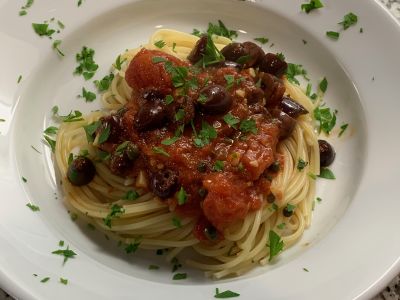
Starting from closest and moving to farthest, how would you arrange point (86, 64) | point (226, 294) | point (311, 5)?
point (226, 294) < point (311, 5) < point (86, 64)

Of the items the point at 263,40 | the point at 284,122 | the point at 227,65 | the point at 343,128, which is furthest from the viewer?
A: the point at 263,40

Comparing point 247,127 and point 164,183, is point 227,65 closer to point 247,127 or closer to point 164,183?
point 247,127

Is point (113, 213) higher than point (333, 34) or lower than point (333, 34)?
lower

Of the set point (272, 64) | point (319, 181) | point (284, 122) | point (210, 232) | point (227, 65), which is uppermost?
point (272, 64)

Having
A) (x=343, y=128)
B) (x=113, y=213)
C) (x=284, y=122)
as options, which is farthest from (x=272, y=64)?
(x=113, y=213)

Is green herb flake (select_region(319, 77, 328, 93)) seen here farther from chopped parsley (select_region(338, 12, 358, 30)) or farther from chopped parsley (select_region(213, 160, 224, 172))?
chopped parsley (select_region(213, 160, 224, 172))

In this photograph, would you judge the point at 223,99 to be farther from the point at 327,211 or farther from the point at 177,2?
the point at 177,2

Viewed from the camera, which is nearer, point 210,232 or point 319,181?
point 210,232

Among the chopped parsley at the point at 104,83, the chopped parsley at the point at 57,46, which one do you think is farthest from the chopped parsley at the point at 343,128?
the chopped parsley at the point at 57,46
